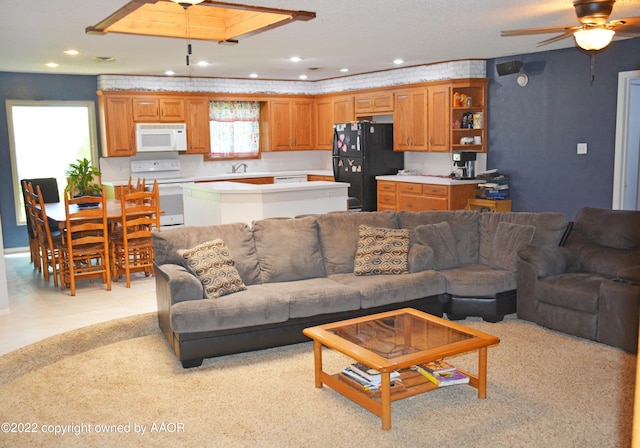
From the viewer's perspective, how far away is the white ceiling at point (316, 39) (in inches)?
186

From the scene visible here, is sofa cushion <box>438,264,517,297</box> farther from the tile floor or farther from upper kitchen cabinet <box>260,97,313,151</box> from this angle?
upper kitchen cabinet <box>260,97,313,151</box>

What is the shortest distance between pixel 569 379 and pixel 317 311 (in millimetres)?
1744

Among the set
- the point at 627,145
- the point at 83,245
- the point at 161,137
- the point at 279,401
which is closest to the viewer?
the point at 279,401

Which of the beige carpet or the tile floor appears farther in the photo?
the tile floor

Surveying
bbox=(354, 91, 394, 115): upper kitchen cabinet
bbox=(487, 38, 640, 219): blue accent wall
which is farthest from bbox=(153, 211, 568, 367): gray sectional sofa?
bbox=(354, 91, 394, 115): upper kitchen cabinet

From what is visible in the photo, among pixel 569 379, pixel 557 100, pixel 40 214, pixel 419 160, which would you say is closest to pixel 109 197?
pixel 40 214

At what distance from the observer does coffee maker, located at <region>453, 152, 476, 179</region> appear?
27.5 feet

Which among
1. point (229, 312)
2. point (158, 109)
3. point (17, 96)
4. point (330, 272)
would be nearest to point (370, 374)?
point (229, 312)

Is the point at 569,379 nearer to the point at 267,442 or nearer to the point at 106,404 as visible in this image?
the point at 267,442

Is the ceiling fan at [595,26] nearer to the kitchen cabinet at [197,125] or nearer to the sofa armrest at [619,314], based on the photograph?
the sofa armrest at [619,314]

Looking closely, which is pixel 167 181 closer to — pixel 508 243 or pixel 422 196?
pixel 422 196

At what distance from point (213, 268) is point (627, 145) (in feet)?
15.8

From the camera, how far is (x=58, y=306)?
5.38 meters

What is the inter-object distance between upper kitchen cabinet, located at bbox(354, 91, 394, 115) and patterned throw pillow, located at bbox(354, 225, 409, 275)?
14.6 feet
